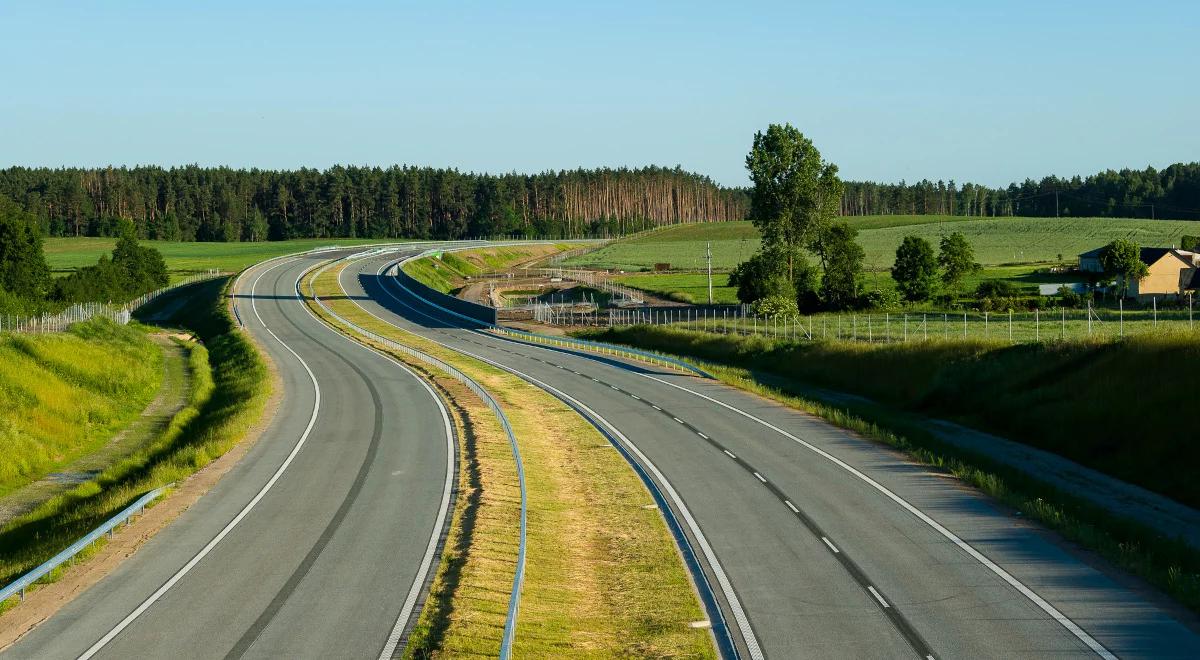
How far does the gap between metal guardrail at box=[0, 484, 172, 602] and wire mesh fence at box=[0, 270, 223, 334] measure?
43.8 m

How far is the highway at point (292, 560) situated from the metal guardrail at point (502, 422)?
194 centimetres

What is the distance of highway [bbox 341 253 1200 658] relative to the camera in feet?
57.4

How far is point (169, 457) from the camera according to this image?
40250mm

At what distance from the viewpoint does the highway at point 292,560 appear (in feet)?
58.5

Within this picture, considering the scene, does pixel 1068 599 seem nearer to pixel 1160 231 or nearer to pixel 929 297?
pixel 929 297

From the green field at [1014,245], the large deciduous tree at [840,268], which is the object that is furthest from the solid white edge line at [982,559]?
the green field at [1014,245]

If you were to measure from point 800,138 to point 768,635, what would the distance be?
83.9 m

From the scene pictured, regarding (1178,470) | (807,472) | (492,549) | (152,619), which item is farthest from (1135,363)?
(152,619)

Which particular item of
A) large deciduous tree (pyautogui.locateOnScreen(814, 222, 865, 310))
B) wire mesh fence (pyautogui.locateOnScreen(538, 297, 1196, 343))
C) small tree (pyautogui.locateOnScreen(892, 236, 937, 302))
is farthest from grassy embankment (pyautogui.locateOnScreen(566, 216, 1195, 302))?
wire mesh fence (pyautogui.locateOnScreen(538, 297, 1196, 343))

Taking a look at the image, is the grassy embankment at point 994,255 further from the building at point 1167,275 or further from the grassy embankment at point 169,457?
the grassy embankment at point 169,457

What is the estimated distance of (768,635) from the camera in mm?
17938

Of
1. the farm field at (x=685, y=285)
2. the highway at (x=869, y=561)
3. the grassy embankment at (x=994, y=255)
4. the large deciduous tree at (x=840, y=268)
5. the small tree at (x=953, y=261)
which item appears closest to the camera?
the highway at (x=869, y=561)

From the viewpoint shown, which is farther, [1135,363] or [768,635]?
[1135,363]

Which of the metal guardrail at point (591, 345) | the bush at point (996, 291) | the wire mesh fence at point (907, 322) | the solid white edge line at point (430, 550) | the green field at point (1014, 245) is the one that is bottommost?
the solid white edge line at point (430, 550)
